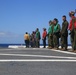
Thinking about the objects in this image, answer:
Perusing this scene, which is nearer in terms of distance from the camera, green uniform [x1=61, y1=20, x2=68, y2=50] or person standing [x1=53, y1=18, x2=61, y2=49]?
green uniform [x1=61, y1=20, x2=68, y2=50]

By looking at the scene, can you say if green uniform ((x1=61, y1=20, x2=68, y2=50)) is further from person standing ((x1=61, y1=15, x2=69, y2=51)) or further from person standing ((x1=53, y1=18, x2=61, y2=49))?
person standing ((x1=53, y1=18, x2=61, y2=49))

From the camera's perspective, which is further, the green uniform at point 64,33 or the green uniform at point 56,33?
the green uniform at point 56,33

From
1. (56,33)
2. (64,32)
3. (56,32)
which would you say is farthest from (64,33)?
(56,33)

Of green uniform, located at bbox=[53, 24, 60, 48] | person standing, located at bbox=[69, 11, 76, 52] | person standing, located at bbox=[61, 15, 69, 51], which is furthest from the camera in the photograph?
green uniform, located at bbox=[53, 24, 60, 48]

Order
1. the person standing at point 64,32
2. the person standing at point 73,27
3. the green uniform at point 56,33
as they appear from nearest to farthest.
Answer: the person standing at point 73,27
the person standing at point 64,32
the green uniform at point 56,33

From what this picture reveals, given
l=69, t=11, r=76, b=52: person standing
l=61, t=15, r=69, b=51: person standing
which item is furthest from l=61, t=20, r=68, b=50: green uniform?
l=69, t=11, r=76, b=52: person standing

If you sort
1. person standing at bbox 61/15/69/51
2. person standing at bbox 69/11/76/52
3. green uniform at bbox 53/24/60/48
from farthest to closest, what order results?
green uniform at bbox 53/24/60/48, person standing at bbox 61/15/69/51, person standing at bbox 69/11/76/52

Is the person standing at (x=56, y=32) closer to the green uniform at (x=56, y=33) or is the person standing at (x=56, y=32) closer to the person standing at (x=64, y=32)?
the green uniform at (x=56, y=33)

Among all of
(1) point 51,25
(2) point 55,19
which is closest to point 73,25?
(2) point 55,19

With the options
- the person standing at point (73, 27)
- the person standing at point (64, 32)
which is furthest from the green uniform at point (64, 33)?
the person standing at point (73, 27)
